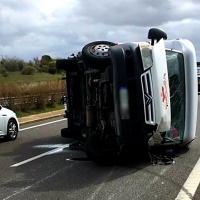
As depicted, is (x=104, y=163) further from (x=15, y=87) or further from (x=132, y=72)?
(x=15, y=87)

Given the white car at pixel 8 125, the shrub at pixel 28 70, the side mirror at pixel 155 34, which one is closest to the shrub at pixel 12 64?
the shrub at pixel 28 70

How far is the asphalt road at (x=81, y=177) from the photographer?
6793 millimetres

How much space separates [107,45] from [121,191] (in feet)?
13.3

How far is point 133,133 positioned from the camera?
8586 mm

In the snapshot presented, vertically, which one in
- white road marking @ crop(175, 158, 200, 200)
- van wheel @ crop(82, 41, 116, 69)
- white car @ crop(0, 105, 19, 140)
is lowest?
white road marking @ crop(175, 158, 200, 200)

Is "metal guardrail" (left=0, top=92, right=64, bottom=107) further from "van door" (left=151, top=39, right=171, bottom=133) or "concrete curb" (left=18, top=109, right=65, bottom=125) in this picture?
"van door" (left=151, top=39, right=171, bottom=133)

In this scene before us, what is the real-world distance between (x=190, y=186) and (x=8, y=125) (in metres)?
7.66

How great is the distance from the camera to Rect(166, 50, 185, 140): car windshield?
9.26 meters

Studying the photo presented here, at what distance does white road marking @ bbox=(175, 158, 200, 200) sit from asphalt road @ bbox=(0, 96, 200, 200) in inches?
3.0

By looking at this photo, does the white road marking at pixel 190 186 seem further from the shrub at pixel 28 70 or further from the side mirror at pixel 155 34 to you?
A: the shrub at pixel 28 70

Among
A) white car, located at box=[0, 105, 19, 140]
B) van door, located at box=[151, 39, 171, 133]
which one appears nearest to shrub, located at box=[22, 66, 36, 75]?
white car, located at box=[0, 105, 19, 140]

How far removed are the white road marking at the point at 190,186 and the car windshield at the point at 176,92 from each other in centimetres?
115

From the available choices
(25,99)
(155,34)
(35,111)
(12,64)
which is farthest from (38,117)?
(12,64)

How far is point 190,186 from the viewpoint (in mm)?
7105
